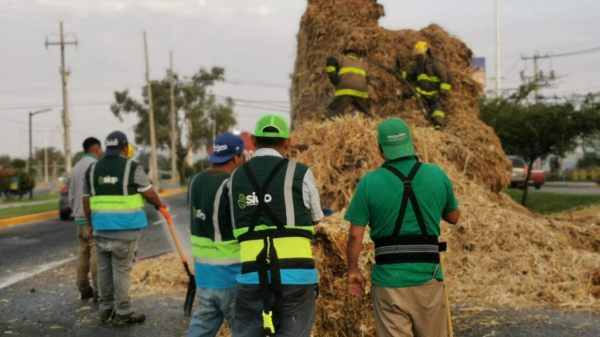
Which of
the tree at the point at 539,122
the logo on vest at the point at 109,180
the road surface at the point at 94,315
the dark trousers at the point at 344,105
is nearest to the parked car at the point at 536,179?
the tree at the point at 539,122

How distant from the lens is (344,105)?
10500 mm

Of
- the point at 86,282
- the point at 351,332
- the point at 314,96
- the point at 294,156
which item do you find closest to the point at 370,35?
the point at 314,96

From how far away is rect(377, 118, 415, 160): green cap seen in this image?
3807mm

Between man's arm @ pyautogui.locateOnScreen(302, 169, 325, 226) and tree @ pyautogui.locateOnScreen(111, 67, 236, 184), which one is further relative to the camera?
tree @ pyautogui.locateOnScreen(111, 67, 236, 184)

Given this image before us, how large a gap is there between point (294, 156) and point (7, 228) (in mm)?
10830

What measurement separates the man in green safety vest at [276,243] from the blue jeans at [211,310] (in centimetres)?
67

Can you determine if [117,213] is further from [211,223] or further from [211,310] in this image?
[211,310]

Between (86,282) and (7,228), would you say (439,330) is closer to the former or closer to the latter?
(86,282)

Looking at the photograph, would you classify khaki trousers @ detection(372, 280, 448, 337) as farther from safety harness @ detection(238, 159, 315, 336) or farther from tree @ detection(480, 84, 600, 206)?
tree @ detection(480, 84, 600, 206)

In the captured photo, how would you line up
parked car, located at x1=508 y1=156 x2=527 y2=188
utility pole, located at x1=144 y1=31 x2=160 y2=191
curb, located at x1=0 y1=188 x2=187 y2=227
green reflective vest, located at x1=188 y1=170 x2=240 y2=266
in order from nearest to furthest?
green reflective vest, located at x1=188 y1=170 x2=240 y2=266, curb, located at x1=0 y1=188 x2=187 y2=227, parked car, located at x1=508 y1=156 x2=527 y2=188, utility pole, located at x1=144 y1=31 x2=160 y2=191

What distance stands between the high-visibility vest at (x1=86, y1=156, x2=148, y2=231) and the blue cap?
2.09 meters

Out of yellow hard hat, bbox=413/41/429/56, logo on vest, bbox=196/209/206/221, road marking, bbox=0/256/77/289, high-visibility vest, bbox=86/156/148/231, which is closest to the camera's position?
logo on vest, bbox=196/209/206/221

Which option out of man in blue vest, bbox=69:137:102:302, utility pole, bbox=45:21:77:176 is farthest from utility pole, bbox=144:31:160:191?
man in blue vest, bbox=69:137:102:302

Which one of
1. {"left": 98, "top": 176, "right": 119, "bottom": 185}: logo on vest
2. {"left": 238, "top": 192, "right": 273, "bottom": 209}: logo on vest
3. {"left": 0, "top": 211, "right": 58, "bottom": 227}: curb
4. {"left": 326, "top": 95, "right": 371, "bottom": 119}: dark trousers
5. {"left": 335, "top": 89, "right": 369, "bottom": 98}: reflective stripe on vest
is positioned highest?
{"left": 335, "top": 89, "right": 369, "bottom": 98}: reflective stripe on vest
